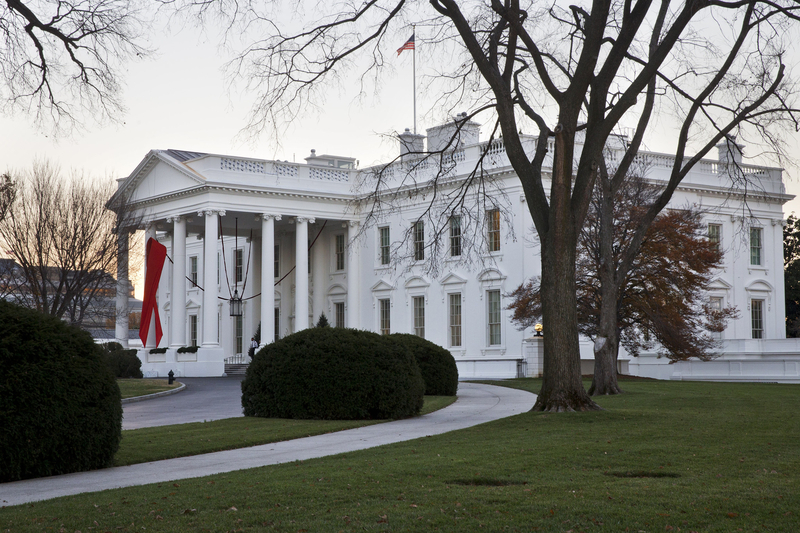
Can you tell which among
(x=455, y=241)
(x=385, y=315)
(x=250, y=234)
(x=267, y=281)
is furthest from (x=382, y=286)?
(x=250, y=234)

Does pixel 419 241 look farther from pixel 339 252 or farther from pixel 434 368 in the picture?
pixel 434 368

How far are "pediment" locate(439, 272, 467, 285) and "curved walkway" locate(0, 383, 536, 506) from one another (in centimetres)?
2434

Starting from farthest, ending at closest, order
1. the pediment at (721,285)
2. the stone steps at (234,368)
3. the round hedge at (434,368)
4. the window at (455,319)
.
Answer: the stone steps at (234,368)
the pediment at (721,285)
the window at (455,319)
the round hedge at (434,368)

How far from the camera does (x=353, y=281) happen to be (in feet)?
164

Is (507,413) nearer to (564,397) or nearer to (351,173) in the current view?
(564,397)

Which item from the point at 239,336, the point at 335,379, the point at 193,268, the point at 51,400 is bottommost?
the point at 335,379

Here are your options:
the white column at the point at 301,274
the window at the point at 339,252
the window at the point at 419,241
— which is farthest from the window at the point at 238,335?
the window at the point at 419,241

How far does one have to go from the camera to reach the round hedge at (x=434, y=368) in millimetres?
26297

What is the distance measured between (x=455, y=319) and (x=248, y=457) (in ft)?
110

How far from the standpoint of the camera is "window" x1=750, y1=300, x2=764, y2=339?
4866 cm

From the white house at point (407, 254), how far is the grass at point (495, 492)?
94.0 ft

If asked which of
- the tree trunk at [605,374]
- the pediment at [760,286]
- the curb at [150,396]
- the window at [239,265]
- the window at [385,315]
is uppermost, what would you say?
the window at [239,265]

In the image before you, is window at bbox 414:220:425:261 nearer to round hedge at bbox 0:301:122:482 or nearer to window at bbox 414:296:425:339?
window at bbox 414:296:425:339

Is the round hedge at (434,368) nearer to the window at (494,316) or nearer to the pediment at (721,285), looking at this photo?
the window at (494,316)
